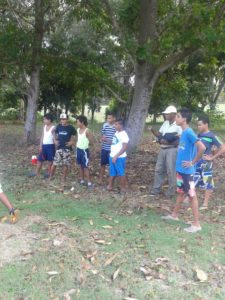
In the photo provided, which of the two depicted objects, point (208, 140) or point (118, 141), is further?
point (118, 141)

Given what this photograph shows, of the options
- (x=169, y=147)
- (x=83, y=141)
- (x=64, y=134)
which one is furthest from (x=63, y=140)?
(x=169, y=147)

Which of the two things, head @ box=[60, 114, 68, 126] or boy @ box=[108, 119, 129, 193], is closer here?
boy @ box=[108, 119, 129, 193]

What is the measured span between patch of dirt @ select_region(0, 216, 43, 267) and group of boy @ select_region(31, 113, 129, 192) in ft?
6.92

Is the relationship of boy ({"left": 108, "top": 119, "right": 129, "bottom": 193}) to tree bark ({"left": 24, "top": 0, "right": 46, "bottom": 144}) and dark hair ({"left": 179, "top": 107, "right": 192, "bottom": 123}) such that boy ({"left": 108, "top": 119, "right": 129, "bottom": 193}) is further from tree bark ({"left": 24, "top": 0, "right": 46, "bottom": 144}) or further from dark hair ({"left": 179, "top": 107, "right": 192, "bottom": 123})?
tree bark ({"left": 24, "top": 0, "right": 46, "bottom": 144})

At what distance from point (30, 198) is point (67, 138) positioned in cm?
151

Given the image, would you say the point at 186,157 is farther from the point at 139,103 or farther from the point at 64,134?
the point at 139,103

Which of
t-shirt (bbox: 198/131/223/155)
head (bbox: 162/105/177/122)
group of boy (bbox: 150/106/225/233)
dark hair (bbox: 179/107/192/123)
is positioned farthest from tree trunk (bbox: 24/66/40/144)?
dark hair (bbox: 179/107/192/123)

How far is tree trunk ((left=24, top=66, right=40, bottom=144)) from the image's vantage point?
13.0 metres

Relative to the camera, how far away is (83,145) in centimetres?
775

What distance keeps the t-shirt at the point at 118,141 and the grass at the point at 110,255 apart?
3.64ft

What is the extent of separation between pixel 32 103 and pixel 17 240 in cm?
858

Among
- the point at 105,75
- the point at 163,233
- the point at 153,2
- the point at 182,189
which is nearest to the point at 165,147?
the point at 182,189

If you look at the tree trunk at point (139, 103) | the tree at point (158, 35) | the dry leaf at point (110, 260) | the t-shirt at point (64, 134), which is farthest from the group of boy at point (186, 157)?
the tree trunk at point (139, 103)

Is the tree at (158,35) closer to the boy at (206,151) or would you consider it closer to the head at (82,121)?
the head at (82,121)
